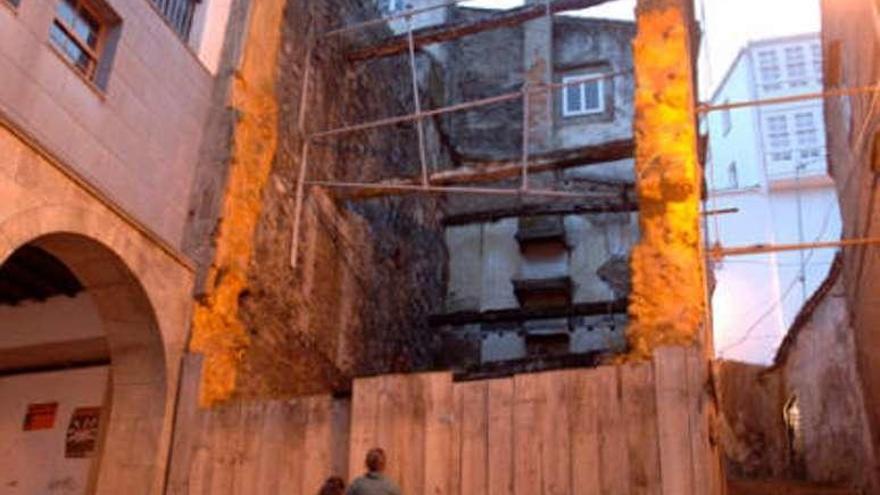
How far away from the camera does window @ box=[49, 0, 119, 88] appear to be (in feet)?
23.7

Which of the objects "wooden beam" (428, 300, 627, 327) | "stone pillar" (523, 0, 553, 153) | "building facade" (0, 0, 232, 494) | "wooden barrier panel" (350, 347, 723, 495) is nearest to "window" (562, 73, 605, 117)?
"stone pillar" (523, 0, 553, 153)

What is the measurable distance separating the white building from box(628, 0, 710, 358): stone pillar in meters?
15.4

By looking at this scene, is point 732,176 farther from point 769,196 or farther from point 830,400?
point 830,400

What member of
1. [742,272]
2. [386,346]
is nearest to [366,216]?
[386,346]

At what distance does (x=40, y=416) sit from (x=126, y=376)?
1.48 metres

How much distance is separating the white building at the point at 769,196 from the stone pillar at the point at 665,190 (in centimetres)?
1545

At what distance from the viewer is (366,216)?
41.5ft

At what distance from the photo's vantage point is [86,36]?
24.7ft

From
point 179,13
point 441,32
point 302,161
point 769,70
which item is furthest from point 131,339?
point 769,70

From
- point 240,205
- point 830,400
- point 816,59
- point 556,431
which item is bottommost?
point 556,431

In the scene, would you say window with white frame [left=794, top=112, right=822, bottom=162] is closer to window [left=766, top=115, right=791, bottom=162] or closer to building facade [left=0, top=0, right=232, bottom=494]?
window [left=766, top=115, right=791, bottom=162]

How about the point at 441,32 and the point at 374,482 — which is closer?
the point at 374,482

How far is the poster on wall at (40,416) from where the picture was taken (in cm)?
868

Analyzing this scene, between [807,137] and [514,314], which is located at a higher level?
[807,137]
